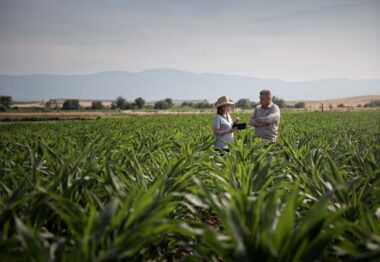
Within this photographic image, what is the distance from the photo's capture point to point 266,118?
616cm

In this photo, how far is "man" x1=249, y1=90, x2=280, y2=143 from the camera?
6184 millimetres

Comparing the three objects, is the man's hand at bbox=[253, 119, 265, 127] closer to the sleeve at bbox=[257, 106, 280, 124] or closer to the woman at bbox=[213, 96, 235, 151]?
the sleeve at bbox=[257, 106, 280, 124]

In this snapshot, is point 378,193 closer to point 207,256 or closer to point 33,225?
point 207,256

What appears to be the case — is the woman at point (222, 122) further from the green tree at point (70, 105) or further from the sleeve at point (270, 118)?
the green tree at point (70, 105)

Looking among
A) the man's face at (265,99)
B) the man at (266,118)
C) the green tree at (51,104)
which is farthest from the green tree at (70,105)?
the man's face at (265,99)

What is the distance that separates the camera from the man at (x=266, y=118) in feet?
20.3

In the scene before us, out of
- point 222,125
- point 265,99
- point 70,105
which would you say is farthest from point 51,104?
point 265,99

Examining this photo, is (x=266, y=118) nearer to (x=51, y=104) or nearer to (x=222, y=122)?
(x=222, y=122)

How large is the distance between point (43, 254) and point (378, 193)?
7.90 feet

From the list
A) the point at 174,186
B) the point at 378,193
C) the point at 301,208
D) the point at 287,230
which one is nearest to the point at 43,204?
the point at 174,186

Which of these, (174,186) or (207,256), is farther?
(174,186)

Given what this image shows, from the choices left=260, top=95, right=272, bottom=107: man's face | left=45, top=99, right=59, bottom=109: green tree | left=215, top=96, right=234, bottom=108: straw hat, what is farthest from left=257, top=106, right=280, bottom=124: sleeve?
left=45, top=99, right=59, bottom=109: green tree

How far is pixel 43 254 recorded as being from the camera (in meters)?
1.28

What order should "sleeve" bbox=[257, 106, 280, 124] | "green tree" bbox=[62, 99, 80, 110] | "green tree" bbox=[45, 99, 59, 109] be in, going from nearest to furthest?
"sleeve" bbox=[257, 106, 280, 124] → "green tree" bbox=[62, 99, 80, 110] → "green tree" bbox=[45, 99, 59, 109]
